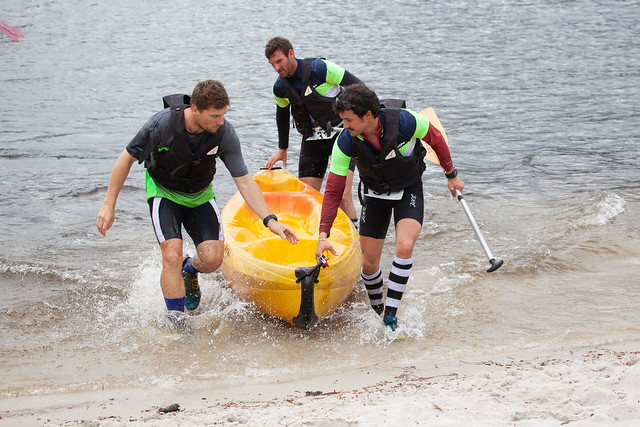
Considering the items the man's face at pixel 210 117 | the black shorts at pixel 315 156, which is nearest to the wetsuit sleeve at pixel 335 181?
the man's face at pixel 210 117

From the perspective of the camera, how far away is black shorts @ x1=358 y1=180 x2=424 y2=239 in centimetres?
511

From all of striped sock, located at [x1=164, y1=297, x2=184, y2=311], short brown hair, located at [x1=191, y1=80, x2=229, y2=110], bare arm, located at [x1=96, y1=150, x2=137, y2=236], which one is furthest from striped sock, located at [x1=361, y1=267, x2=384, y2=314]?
bare arm, located at [x1=96, y1=150, x2=137, y2=236]

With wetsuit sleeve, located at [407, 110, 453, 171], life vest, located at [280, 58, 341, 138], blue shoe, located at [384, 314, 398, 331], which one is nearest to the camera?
wetsuit sleeve, located at [407, 110, 453, 171]

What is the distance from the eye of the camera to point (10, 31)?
2119cm

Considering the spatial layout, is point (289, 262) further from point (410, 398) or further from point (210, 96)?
point (410, 398)

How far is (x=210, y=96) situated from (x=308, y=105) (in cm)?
205

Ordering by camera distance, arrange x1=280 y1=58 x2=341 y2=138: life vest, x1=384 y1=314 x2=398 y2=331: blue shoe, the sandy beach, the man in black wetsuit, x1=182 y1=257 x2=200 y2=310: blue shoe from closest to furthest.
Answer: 1. the sandy beach
2. x1=384 y1=314 x2=398 y2=331: blue shoe
3. x1=182 y1=257 x2=200 y2=310: blue shoe
4. the man in black wetsuit
5. x1=280 y1=58 x2=341 y2=138: life vest

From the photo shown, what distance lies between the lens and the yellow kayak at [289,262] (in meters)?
5.20

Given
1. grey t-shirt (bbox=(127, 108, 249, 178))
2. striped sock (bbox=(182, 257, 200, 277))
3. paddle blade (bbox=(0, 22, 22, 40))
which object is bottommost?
paddle blade (bbox=(0, 22, 22, 40))

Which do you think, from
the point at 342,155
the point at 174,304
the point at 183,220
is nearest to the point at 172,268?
the point at 174,304

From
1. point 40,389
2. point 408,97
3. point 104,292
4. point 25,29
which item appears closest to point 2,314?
point 104,292

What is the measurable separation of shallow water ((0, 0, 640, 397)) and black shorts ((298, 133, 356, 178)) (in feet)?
3.83

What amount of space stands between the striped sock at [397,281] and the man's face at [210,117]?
156 cm

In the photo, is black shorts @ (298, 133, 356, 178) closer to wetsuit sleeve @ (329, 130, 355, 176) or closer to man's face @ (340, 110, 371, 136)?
wetsuit sleeve @ (329, 130, 355, 176)
